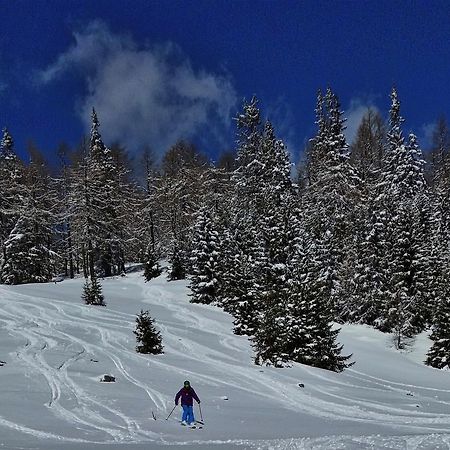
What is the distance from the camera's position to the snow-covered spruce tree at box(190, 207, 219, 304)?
38.1 m

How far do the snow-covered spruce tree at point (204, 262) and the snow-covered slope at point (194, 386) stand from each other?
5359 mm

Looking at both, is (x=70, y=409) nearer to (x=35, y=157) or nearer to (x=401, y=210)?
(x=401, y=210)

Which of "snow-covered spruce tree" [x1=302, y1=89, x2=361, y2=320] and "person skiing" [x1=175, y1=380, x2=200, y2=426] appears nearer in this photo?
"person skiing" [x1=175, y1=380, x2=200, y2=426]

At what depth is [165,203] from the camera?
55906mm

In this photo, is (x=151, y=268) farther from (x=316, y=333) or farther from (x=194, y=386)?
(x=194, y=386)

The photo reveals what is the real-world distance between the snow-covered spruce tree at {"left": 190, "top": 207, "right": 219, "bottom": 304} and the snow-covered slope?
5.36m

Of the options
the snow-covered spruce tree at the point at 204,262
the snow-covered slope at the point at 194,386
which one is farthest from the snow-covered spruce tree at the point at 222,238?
the snow-covered slope at the point at 194,386

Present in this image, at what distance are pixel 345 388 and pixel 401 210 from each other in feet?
67.6

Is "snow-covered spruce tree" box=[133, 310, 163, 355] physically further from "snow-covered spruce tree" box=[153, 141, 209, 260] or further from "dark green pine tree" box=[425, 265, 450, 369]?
"snow-covered spruce tree" box=[153, 141, 209, 260]

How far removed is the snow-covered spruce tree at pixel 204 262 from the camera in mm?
38062

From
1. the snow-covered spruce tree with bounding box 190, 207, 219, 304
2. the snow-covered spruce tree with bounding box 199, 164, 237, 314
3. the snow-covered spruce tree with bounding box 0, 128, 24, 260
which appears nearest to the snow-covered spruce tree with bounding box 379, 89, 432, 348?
the snow-covered spruce tree with bounding box 199, 164, 237, 314

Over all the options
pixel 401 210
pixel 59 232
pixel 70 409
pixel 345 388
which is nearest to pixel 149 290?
pixel 59 232

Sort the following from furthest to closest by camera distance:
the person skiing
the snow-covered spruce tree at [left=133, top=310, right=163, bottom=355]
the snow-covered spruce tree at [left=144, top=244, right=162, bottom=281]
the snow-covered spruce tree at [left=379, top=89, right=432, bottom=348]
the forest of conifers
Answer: the snow-covered spruce tree at [left=144, top=244, right=162, bottom=281] → the snow-covered spruce tree at [left=379, top=89, right=432, bottom=348] → the forest of conifers → the snow-covered spruce tree at [left=133, top=310, right=163, bottom=355] → the person skiing

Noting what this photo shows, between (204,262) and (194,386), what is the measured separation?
21269mm
